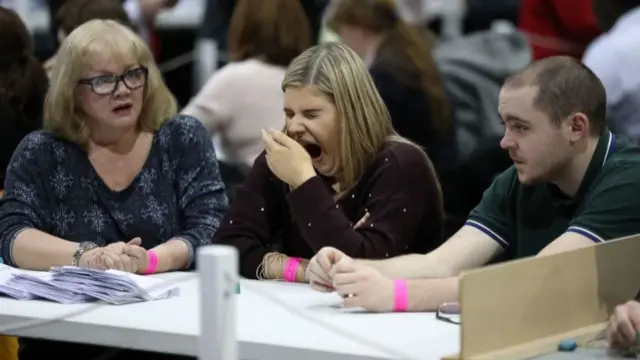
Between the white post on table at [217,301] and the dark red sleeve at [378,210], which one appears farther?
the dark red sleeve at [378,210]

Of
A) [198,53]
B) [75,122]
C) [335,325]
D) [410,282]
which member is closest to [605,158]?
[410,282]

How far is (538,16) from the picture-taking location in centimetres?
610

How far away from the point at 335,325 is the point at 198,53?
421 cm

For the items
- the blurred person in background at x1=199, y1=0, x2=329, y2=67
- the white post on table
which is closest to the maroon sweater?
the white post on table

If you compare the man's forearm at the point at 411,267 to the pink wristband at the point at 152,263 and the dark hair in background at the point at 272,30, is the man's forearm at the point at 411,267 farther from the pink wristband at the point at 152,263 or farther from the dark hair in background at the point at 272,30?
the dark hair in background at the point at 272,30

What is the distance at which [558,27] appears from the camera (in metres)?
6.12

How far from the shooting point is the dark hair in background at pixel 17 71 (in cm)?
395

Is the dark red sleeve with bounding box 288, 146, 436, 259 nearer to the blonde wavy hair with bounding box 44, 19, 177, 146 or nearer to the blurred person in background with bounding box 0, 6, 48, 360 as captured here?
the blonde wavy hair with bounding box 44, 19, 177, 146

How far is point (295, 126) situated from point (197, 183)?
1.36 ft

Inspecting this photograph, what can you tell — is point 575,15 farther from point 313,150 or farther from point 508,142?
point 508,142

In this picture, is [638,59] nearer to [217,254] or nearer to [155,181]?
[155,181]

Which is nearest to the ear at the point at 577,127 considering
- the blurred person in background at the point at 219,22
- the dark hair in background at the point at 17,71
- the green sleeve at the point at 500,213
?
the green sleeve at the point at 500,213

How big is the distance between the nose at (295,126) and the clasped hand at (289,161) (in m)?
0.02

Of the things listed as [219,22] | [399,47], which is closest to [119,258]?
[399,47]
